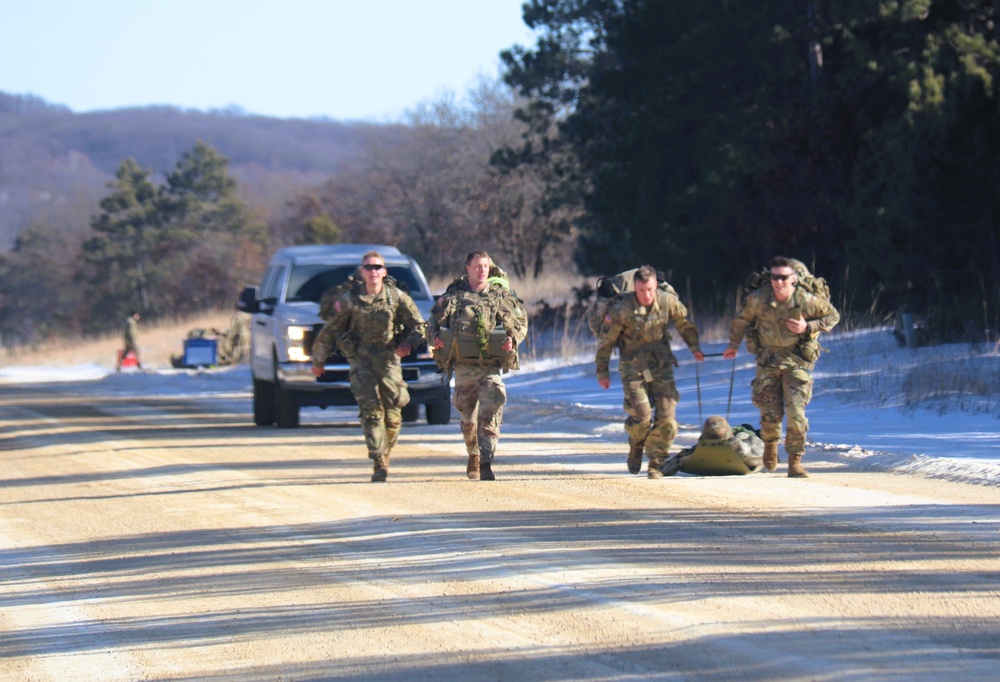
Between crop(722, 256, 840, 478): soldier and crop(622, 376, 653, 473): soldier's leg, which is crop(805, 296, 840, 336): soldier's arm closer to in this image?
crop(722, 256, 840, 478): soldier

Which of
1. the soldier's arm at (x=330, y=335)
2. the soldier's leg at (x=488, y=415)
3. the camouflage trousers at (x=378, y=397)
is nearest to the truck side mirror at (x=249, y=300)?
the soldier's arm at (x=330, y=335)

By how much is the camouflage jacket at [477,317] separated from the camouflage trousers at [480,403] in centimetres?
10

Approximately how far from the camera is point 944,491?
10039 mm

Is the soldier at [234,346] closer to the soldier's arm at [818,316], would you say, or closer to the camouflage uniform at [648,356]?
Result: the camouflage uniform at [648,356]

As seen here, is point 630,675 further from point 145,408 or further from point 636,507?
point 145,408

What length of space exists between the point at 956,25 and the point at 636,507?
17.6 meters

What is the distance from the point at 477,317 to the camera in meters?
11.2

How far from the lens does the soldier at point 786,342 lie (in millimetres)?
11039

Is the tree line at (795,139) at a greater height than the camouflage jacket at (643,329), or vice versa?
the tree line at (795,139)

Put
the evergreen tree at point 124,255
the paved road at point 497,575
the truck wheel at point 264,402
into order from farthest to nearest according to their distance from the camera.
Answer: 1. the evergreen tree at point 124,255
2. the truck wheel at point 264,402
3. the paved road at point 497,575

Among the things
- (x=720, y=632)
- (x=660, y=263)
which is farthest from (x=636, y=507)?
(x=660, y=263)

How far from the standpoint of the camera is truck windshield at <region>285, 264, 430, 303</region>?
55.5ft

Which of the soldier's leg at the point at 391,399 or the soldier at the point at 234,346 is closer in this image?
the soldier's leg at the point at 391,399

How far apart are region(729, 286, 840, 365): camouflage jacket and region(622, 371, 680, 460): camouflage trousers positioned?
0.70 metres
